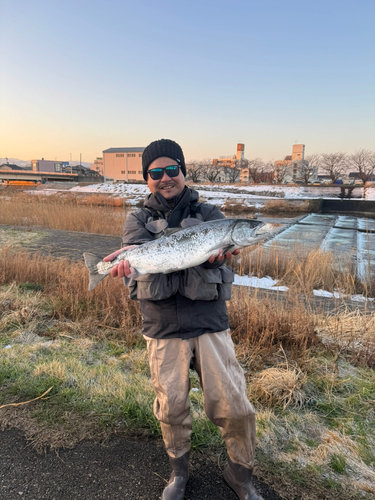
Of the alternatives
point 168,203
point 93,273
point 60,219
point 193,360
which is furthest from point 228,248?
point 60,219

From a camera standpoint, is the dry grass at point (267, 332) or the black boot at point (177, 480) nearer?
the black boot at point (177, 480)

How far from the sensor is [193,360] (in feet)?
7.95

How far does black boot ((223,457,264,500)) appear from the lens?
2170mm

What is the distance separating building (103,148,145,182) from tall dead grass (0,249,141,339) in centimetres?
10514

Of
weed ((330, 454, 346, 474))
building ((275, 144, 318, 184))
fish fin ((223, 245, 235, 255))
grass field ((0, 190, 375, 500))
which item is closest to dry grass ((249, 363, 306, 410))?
grass field ((0, 190, 375, 500))

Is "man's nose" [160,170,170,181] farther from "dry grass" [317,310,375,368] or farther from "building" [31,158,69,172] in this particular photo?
"building" [31,158,69,172]

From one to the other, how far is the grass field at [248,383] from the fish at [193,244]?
164cm

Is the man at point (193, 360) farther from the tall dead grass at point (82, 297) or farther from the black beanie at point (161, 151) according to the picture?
the tall dead grass at point (82, 297)

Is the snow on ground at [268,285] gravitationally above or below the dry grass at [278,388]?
above

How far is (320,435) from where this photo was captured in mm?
2859

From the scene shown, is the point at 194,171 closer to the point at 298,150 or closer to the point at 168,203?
the point at 168,203

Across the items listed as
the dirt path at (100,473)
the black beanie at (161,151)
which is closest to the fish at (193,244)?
the black beanie at (161,151)

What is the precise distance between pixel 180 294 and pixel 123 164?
11500 centimetres

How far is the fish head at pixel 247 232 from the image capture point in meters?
2.33
